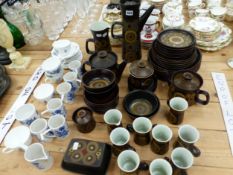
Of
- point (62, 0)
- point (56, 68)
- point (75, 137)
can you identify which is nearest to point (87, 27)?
point (62, 0)

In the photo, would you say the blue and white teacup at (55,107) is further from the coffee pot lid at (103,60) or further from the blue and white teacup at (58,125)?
the coffee pot lid at (103,60)

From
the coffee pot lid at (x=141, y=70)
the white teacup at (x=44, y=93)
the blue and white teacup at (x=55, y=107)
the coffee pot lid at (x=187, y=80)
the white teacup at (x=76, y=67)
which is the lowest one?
the white teacup at (x=44, y=93)

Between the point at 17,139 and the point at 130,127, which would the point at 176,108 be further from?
the point at 17,139

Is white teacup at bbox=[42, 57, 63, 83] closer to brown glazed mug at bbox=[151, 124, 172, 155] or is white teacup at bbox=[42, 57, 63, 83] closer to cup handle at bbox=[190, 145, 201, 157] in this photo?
brown glazed mug at bbox=[151, 124, 172, 155]

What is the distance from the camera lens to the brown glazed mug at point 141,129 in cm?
74

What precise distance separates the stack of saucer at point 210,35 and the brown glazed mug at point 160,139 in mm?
538

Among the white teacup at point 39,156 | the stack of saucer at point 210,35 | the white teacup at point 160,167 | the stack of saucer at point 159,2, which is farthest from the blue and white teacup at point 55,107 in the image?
the stack of saucer at point 159,2

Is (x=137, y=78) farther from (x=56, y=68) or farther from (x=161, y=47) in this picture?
(x=56, y=68)

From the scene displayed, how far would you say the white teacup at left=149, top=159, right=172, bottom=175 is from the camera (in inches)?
25.6

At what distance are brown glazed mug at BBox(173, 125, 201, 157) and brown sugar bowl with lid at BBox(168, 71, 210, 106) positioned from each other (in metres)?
0.14

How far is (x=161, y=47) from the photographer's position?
0.92 metres

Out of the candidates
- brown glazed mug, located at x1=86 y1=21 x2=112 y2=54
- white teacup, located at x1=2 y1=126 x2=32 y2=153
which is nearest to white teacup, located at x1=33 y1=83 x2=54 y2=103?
white teacup, located at x1=2 y1=126 x2=32 y2=153

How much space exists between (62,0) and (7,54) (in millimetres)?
419

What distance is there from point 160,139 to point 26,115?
47 cm
